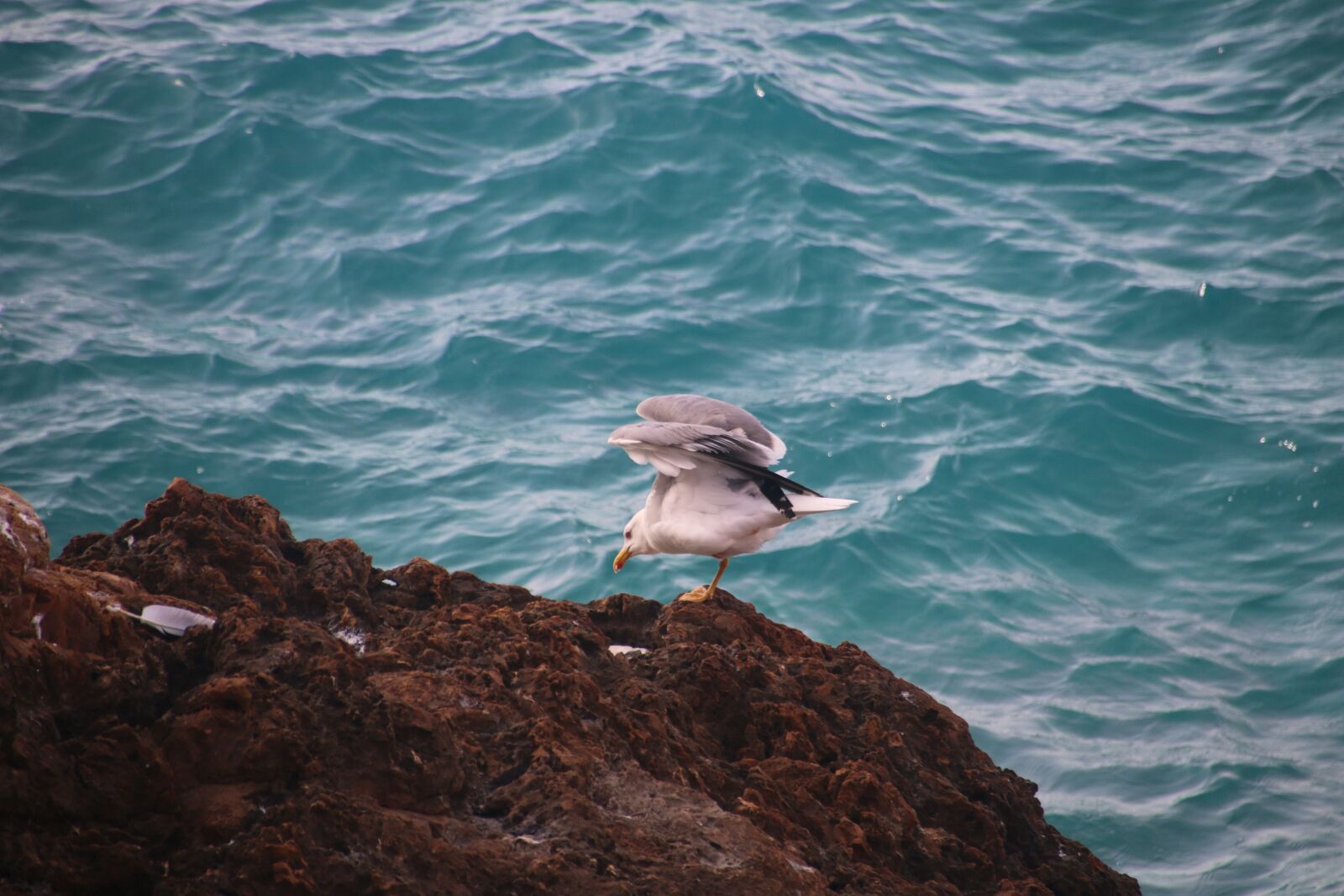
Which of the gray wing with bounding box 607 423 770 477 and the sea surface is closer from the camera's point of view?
the gray wing with bounding box 607 423 770 477

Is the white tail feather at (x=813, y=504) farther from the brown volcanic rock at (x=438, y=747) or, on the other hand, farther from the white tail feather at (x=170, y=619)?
the white tail feather at (x=170, y=619)

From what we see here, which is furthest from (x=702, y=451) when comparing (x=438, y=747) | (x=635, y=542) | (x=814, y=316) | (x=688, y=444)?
(x=814, y=316)

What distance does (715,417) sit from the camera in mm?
5875

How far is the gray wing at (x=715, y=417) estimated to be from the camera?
5.72 m

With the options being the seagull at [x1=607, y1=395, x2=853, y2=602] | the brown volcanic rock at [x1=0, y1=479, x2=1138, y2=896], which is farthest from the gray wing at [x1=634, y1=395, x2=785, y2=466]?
the brown volcanic rock at [x1=0, y1=479, x2=1138, y2=896]

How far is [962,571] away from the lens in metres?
11.1

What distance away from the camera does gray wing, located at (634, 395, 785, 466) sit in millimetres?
5723

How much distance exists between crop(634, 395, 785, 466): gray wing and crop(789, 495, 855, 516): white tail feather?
22 centimetres

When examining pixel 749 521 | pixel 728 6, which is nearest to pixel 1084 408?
pixel 749 521

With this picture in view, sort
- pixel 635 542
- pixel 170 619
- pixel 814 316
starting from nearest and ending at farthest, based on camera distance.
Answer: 1. pixel 170 619
2. pixel 635 542
3. pixel 814 316

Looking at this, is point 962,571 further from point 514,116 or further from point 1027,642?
point 514,116

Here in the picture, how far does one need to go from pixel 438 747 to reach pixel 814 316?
35.8ft

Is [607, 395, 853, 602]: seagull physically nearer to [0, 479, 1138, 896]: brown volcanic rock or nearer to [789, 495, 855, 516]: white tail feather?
[789, 495, 855, 516]: white tail feather

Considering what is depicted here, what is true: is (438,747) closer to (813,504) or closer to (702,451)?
(702,451)
